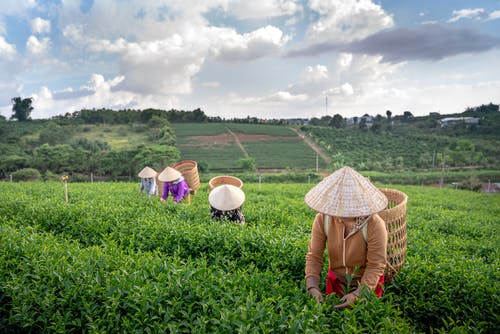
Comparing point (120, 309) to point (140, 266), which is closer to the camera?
point (120, 309)

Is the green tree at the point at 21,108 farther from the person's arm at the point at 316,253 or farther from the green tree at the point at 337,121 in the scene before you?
the person's arm at the point at 316,253

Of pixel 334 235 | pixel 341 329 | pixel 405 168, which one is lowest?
pixel 405 168

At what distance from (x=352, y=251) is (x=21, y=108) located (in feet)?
194

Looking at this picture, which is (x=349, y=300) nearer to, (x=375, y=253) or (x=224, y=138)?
(x=375, y=253)

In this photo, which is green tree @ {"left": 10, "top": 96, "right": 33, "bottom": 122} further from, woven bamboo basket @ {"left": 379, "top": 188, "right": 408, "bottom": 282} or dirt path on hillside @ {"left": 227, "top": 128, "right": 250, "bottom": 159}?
woven bamboo basket @ {"left": 379, "top": 188, "right": 408, "bottom": 282}

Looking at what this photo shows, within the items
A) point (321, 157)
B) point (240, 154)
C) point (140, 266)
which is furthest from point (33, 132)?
point (140, 266)

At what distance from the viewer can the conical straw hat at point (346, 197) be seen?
98.0 inches

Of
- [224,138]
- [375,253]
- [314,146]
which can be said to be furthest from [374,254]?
[224,138]

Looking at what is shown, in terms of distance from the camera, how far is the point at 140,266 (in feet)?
9.87

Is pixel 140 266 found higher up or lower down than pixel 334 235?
lower down

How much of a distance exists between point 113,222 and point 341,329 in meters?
3.86

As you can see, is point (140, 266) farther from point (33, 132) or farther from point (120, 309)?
point (33, 132)

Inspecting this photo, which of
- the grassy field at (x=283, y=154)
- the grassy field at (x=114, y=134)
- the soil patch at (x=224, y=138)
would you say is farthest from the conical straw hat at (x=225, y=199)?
the soil patch at (x=224, y=138)

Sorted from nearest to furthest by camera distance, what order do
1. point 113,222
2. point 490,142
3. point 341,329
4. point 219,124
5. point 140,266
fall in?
point 341,329
point 140,266
point 113,222
point 490,142
point 219,124
